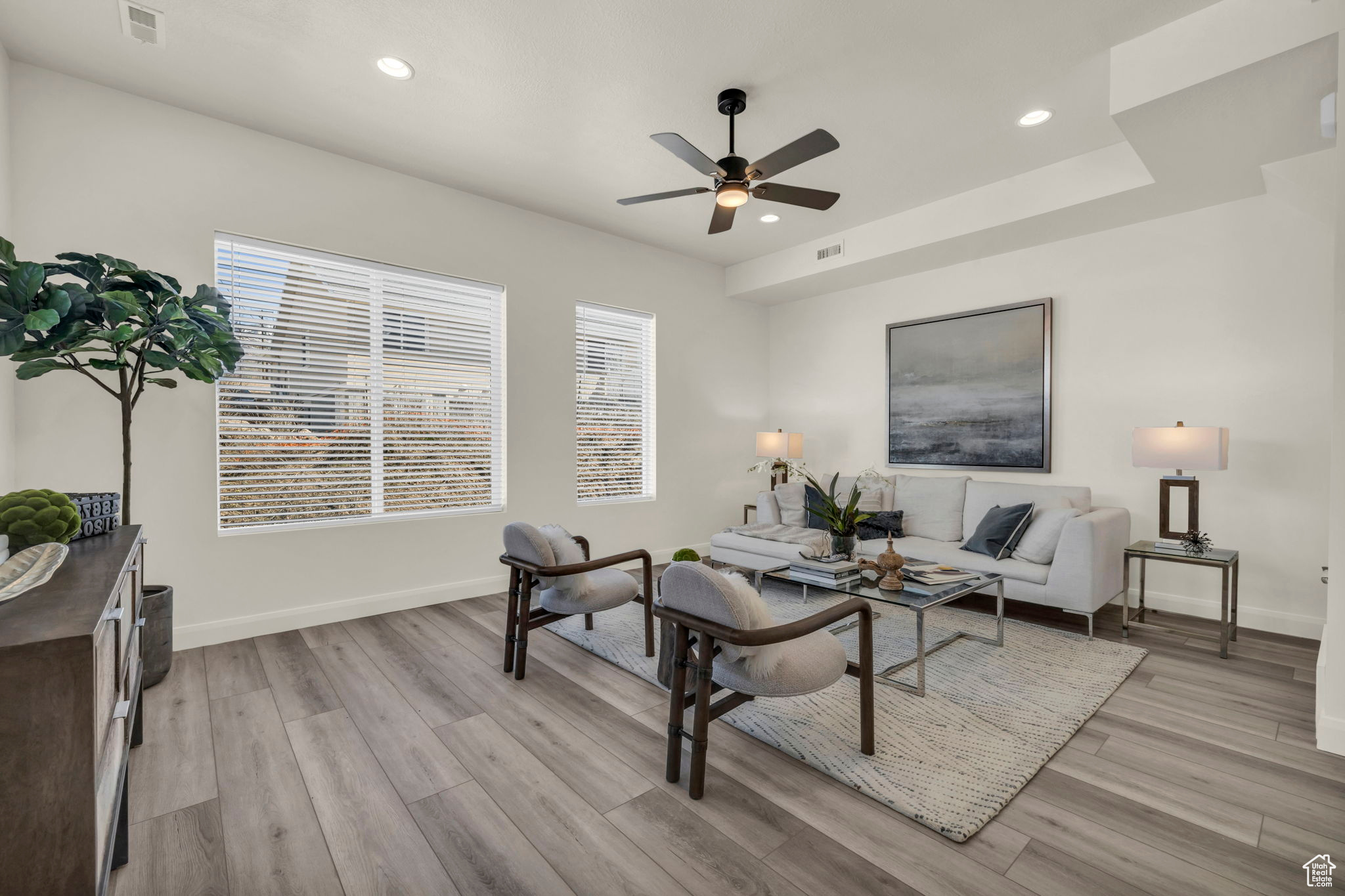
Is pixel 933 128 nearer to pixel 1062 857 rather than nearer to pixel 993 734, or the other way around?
pixel 993 734

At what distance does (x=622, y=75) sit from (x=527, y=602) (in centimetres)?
272

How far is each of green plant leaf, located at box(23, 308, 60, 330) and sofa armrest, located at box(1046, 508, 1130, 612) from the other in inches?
193

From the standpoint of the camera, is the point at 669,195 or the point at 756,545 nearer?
the point at 669,195

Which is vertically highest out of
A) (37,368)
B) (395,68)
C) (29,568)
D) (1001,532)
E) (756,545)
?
(395,68)

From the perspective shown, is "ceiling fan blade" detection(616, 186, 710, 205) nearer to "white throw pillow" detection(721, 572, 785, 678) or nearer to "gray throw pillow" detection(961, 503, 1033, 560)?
"white throw pillow" detection(721, 572, 785, 678)

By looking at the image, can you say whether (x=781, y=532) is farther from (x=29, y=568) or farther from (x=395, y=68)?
(x=29, y=568)

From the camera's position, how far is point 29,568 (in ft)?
4.51

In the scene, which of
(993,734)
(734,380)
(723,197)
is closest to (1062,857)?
(993,734)

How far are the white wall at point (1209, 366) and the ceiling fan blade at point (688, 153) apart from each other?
124 inches

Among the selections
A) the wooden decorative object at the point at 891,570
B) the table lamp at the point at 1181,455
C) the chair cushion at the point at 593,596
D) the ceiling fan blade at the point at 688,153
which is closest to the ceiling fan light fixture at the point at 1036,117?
the ceiling fan blade at the point at 688,153

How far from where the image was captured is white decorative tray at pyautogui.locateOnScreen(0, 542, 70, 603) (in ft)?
3.94

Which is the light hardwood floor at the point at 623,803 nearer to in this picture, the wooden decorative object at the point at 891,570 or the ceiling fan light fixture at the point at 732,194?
the wooden decorative object at the point at 891,570

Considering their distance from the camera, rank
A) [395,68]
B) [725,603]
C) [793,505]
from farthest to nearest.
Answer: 1. [793,505]
2. [395,68]
3. [725,603]

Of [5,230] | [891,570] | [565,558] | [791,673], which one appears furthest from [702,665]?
[5,230]
